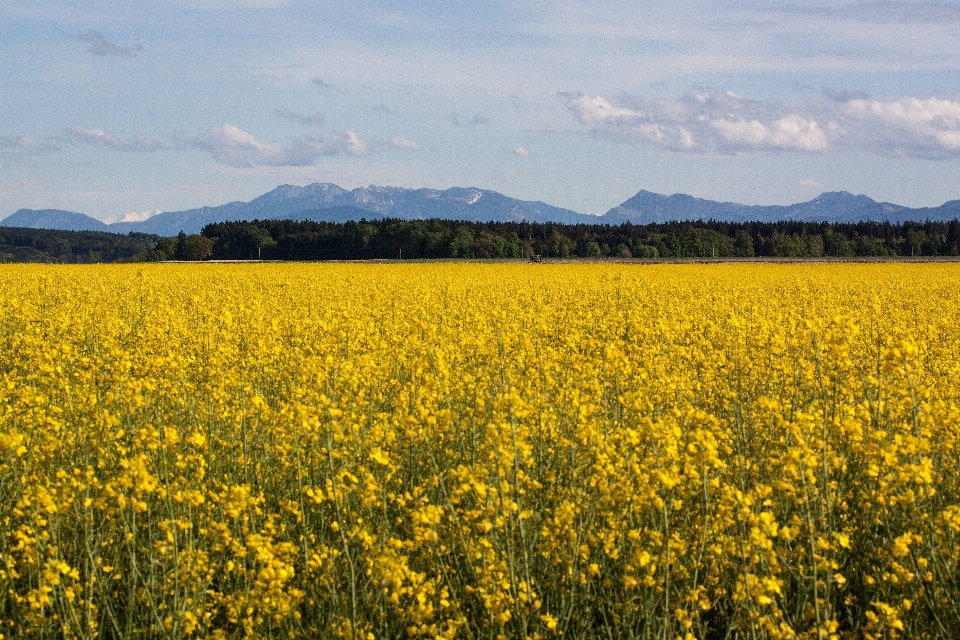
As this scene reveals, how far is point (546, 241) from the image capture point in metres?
94.1

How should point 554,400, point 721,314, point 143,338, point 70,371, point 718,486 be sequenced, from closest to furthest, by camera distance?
point 718,486, point 554,400, point 70,371, point 143,338, point 721,314

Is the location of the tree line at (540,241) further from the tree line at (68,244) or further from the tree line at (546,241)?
the tree line at (68,244)

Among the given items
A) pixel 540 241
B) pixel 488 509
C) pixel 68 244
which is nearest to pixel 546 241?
pixel 540 241

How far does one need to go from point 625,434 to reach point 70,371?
6609mm

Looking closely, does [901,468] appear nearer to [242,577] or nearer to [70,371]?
[242,577]

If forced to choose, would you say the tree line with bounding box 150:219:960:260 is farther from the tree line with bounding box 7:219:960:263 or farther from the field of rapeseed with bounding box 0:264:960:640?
the field of rapeseed with bounding box 0:264:960:640

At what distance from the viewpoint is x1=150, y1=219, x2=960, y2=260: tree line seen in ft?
277

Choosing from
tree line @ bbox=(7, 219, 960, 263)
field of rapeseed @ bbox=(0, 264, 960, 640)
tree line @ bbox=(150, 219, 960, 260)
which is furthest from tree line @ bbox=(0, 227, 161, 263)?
field of rapeseed @ bbox=(0, 264, 960, 640)

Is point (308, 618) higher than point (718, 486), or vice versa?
point (718, 486)

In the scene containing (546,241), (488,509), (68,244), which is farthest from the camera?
(68,244)

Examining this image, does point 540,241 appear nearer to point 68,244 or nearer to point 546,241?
point 546,241

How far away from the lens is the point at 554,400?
6789 mm

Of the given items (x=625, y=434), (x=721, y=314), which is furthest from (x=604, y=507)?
(x=721, y=314)

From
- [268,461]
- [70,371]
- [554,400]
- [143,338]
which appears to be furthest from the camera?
[143,338]
